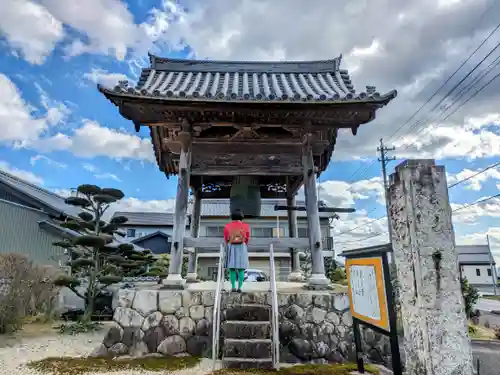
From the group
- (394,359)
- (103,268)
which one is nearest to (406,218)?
(394,359)

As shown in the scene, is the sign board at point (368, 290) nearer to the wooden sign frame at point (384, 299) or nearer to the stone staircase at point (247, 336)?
the wooden sign frame at point (384, 299)

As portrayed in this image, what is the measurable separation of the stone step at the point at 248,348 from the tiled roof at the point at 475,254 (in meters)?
52.0

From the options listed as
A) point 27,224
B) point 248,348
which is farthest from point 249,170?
point 27,224

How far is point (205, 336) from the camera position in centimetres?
539

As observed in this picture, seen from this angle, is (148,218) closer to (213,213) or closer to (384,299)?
(213,213)

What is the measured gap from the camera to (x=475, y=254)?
48562 millimetres

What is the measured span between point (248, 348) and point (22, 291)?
7.03 metres

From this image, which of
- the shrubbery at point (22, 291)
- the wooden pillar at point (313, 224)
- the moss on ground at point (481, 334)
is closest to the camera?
the wooden pillar at point (313, 224)

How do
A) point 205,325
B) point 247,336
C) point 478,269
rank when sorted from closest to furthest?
point 247,336 → point 205,325 → point 478,269

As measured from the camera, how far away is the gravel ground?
4680 millimetres

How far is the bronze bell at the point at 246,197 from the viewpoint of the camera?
742 centimetres

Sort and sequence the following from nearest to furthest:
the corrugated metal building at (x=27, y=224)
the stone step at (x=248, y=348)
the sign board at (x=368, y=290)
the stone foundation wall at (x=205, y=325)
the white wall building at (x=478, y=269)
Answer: the sign board at (x=368, y=290) → the stone step at (x=248, y=348) → the stone foundation wall at (x=205, y=325) → the corrugated metal building at (x=27, y=224) → the white wall building at (x=478, y=269)

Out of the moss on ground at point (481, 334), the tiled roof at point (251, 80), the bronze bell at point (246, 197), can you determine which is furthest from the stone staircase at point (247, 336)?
the moss on ground at point (481, 334)

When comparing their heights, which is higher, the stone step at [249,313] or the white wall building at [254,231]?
the white wall building at [254,231]
